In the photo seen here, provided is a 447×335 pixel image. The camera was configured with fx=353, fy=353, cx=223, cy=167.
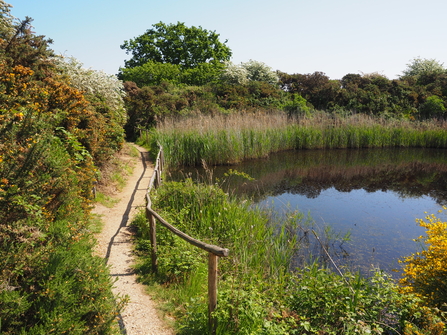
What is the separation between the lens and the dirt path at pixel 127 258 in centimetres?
394

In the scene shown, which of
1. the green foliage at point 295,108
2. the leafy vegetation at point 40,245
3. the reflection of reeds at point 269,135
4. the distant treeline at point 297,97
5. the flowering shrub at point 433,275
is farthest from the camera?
the green foliage at point 295,108

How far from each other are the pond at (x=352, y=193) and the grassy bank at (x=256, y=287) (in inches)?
38.6

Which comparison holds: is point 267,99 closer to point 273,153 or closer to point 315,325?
point 273,153

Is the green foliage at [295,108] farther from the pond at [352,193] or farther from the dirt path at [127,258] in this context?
the dirt path at [127,258]

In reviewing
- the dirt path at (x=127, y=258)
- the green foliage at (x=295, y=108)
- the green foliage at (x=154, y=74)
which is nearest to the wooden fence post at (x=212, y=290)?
the dirt path at (x=127, y=258)

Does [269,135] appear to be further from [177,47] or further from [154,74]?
[177,47]

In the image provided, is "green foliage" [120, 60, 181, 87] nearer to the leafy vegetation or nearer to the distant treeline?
the distant treeline

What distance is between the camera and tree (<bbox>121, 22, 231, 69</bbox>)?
41688 millimetres

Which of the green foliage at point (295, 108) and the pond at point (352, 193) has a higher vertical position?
the green foliage at point (295, 108)

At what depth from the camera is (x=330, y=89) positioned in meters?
29.2

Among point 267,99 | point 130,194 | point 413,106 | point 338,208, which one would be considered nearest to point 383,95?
point 413,106

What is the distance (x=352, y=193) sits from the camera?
12.0 metres

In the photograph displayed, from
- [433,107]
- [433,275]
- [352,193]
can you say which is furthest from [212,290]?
[433,107]

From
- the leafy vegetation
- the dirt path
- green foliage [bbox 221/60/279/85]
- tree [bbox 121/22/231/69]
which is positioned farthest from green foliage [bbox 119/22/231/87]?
the leafy vegetation
